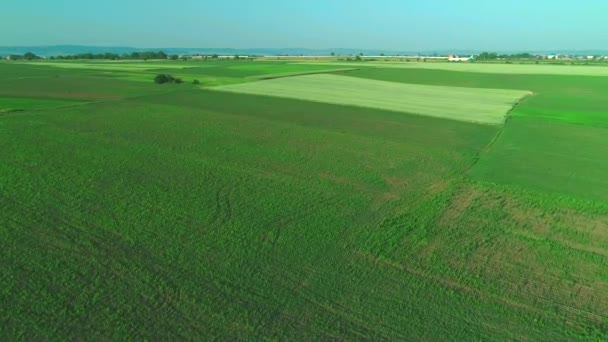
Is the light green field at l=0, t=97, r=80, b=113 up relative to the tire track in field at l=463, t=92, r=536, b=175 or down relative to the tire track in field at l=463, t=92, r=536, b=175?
up

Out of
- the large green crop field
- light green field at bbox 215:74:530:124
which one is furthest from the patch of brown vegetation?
light green field at bbox 215:74:530:124

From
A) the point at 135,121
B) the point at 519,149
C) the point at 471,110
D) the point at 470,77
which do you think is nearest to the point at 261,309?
the point at 519,149

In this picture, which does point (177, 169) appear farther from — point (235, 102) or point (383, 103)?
point (383, 103)

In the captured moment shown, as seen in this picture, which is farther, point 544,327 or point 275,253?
point 275,253

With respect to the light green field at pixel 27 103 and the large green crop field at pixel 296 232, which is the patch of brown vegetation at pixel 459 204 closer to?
the large green crop field at pixel 296 232

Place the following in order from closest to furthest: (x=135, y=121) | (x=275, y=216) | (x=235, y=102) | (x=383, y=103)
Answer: (x=275, y=216)
(x=135, y=121)
(x=235, y=102)
(x=383, y=103)

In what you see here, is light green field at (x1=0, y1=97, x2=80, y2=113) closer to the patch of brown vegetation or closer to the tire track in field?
the tire track in field

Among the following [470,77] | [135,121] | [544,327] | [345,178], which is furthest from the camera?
[470,77]
